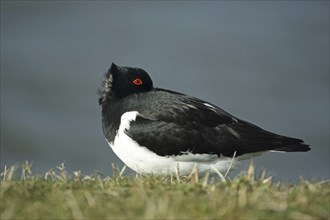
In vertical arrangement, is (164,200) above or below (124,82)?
below

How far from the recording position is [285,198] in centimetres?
613

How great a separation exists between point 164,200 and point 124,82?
491 cm

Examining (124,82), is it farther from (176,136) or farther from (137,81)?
(176,136)

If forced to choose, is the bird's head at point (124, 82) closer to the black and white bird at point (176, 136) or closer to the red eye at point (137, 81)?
the red eye at point (137, 81)

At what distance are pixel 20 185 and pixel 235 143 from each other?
4.03 meters

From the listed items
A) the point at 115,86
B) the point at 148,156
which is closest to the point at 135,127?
the point at 148,156

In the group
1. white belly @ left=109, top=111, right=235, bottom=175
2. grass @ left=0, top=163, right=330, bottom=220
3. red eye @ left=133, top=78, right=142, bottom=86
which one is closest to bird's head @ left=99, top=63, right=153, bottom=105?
red eye @ left=133, top=78, right=142, bottom=86

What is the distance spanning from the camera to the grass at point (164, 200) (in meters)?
5.68

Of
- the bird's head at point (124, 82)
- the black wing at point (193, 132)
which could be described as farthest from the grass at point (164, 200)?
the bird's head at point (124, 82)

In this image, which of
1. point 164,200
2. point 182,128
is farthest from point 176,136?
point 164,200

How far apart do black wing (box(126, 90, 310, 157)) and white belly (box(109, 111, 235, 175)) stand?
2.7 inches

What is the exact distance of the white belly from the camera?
9.51 metres

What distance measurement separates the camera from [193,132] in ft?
32.1

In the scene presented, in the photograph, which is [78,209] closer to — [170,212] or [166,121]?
[170,212]
